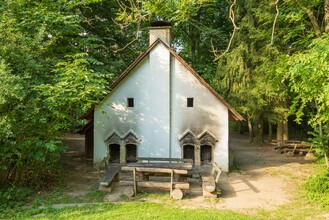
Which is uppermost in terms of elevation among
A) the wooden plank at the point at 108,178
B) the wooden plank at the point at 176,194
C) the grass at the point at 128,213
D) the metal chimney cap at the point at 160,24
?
the metal chimney cap at the point at 160,24

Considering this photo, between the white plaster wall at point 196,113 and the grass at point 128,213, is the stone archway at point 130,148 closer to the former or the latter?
the white plaster wall at point 196,113

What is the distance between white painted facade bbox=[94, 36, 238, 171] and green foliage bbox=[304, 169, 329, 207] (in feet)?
13.6

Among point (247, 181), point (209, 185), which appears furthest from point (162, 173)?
point (247, 181)

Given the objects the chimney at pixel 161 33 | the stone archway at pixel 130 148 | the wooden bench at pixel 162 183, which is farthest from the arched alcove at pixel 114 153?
the chimney at pixel 161 33

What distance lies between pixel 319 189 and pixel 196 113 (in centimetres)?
629

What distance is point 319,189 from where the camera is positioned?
10.5 metres

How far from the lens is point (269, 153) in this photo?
19844 mm

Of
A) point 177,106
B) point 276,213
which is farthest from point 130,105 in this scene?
point 276,213

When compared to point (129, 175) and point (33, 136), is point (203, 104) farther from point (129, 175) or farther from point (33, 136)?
point (33, 136)

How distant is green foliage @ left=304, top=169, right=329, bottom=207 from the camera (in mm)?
9891

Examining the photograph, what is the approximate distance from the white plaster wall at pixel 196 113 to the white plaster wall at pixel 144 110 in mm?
472

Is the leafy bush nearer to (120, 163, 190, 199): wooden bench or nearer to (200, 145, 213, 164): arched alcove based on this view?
(120, 163, 190, 199): wooden bench

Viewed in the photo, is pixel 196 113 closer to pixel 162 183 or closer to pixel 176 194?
pixel 162 183

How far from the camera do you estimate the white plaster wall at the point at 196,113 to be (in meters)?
14.1
